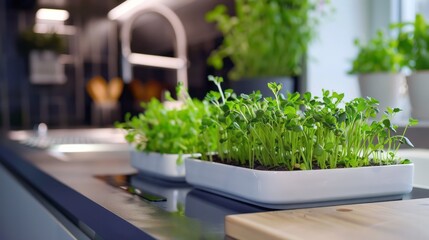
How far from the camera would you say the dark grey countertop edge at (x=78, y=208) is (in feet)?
2.42

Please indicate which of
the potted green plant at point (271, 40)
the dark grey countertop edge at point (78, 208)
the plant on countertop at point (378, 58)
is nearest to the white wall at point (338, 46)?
the potted green plant at point (271, 40)

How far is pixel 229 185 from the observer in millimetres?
823

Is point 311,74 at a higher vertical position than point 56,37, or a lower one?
lower

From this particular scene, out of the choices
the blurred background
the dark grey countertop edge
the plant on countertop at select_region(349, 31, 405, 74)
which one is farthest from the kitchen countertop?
the blurred background

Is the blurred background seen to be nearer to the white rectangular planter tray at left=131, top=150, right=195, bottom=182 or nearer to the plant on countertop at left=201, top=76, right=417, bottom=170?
the white rectangular planter tray at left=131, top=150, right=195, bottom=182

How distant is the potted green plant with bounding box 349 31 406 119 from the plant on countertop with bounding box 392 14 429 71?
0.26 feet

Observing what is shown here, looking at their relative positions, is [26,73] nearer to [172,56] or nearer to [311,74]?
[172,56]

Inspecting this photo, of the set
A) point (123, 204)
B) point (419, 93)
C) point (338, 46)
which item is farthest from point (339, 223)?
point (338, 46)

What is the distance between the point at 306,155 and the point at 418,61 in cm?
87

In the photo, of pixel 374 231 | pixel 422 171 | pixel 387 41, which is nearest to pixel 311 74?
pixel 387 41

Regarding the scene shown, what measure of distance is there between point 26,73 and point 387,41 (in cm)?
185

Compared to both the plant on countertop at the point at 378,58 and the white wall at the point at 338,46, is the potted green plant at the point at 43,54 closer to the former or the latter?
the white wall at the point at 338,46

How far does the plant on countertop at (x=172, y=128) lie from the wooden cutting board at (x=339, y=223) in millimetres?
361

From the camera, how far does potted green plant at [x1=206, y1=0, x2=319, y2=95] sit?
6.63ft
